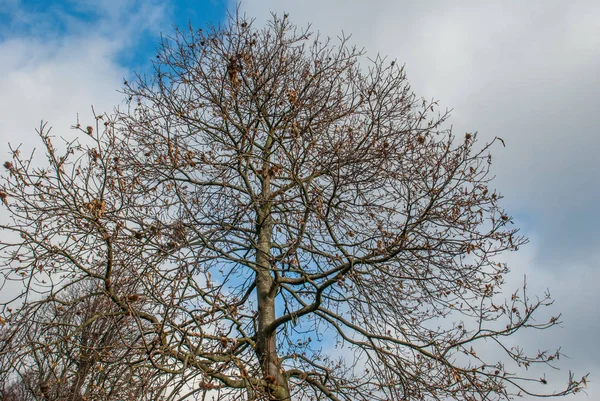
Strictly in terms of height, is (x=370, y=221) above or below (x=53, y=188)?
above

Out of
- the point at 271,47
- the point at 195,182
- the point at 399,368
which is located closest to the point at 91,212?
the point at 195,182

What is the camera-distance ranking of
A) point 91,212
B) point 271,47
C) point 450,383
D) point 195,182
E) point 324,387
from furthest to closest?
1. point 271,47
2. point 195,182
3. point 324,387
4. point 450,383
5. point 91,212

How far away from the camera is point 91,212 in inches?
188

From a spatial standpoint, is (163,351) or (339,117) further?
(339,117)

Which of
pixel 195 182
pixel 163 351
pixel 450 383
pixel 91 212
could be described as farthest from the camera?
pixel 195 182

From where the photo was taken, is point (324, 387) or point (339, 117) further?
point (339, 117)

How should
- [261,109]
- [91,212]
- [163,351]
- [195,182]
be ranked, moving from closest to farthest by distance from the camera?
[163,351] < [91,212] < [261,109] < [195,182]

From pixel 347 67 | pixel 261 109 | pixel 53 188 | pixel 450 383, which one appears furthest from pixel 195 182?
pixel 450 383

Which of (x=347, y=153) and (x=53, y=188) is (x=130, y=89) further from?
(x=347, y=153)

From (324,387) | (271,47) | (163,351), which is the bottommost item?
(163,351)

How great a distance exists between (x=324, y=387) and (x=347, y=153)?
2.96 metres

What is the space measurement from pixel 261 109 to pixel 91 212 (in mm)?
2779

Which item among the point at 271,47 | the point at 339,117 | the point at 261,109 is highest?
the point at 271,47

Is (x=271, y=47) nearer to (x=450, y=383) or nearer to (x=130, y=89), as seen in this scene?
(x=130, y=89)
